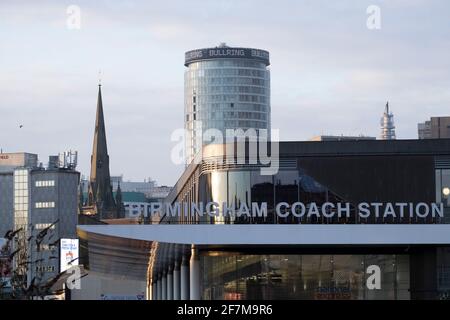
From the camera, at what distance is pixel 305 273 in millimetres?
42688

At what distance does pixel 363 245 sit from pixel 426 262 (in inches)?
103

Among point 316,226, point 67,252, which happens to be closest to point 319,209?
point 316,226

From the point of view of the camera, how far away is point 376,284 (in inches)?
1668

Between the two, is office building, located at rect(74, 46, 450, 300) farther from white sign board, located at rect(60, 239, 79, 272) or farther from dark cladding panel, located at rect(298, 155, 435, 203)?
white sign board, located at rect(60, 239, 79, 272)

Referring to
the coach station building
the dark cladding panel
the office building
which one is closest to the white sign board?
the office building

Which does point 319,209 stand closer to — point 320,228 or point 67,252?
point 320,228

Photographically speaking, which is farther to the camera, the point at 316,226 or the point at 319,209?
the point at 319,209

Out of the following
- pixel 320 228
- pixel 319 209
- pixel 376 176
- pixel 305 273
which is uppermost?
pixel 376 176

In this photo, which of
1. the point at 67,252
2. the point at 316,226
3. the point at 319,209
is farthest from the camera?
the point at 67,252
